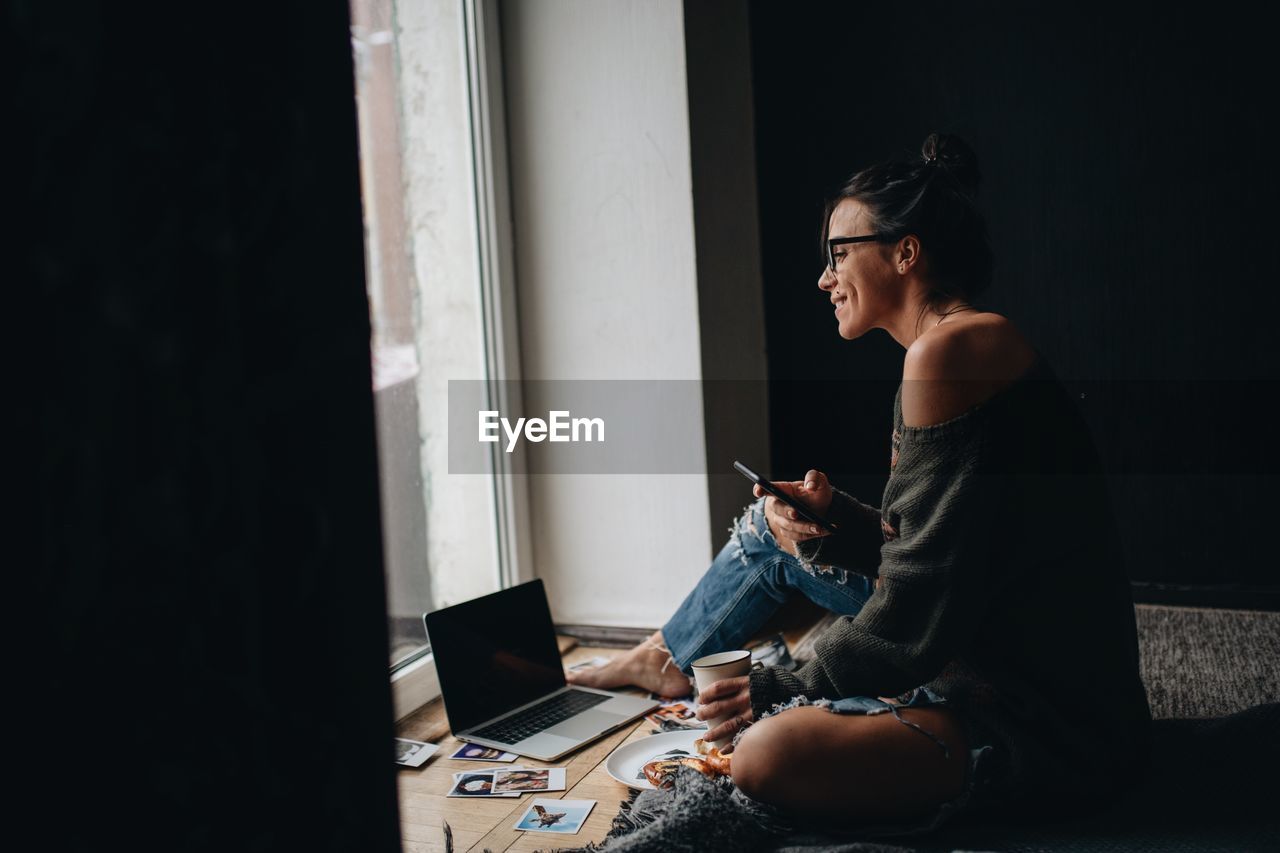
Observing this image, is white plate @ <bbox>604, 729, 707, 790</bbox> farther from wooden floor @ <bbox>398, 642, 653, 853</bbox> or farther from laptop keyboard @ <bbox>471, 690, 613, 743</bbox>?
laptop keyboard @ <bbox>471, 690, 613, 743</bbox>

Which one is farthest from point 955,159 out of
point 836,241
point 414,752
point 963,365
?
point 414,752

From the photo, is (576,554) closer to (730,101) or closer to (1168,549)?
(730,101)

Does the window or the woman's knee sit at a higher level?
the window

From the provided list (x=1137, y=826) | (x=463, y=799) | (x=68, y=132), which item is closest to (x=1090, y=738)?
(x=1137, y=826)

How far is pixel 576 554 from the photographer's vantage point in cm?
286

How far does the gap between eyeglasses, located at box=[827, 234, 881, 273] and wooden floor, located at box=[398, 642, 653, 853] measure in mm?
975

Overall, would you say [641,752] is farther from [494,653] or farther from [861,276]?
[861,276]

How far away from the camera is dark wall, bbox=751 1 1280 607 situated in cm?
262

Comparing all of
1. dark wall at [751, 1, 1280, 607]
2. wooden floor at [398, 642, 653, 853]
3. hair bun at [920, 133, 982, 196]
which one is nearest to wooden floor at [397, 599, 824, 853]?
wooden floor at [398, 642, 653, 853]

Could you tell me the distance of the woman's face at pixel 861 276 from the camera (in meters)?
1.59

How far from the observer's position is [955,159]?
5.11 ft

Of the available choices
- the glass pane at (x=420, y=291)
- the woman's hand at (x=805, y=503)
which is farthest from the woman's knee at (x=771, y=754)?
the glass pane at (x=420, y=291)

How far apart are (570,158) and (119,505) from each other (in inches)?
87.2

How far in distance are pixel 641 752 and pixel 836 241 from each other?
38.3 inches
